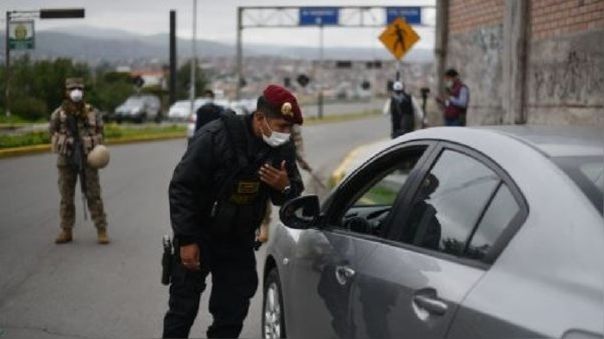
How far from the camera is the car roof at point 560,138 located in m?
3.10

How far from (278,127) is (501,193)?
1.64 meters

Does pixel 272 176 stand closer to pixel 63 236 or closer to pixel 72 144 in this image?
pixel 72 144

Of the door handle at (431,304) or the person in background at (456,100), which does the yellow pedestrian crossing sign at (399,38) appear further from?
the door handle at (431,304)

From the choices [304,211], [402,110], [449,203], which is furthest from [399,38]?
[449,203]

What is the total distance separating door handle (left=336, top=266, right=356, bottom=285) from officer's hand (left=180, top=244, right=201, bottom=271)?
83cm

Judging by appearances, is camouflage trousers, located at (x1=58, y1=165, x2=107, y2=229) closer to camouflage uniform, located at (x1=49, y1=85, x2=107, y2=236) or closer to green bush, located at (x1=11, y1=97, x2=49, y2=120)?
camouflage uniform, located at (x1=49, y1=85, x2=107, y2=236)

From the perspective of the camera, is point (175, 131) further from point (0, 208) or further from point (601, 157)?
point (601, 157)

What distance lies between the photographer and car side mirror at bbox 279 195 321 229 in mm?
4414

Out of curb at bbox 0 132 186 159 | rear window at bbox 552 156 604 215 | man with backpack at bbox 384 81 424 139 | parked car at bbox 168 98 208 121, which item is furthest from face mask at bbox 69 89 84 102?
parked car at bbox 168 98 208 121

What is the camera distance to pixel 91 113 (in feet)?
30.8

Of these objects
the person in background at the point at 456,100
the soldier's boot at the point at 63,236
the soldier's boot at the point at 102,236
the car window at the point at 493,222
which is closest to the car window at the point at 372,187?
the car window at the point at 493,222

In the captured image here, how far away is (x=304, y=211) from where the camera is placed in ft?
14.6

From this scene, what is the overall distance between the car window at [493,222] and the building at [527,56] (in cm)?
713

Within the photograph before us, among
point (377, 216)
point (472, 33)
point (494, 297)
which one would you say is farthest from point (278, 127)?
point (472, 33)
